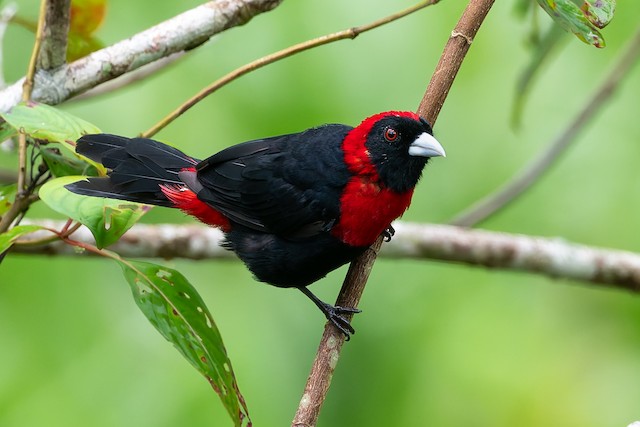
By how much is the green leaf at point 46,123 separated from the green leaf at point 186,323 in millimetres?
417

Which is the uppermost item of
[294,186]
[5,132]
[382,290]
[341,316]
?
[5,132]

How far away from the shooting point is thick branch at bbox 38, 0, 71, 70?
2850 millimetres

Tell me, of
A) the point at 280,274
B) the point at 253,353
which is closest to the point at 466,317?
the point at 253,353

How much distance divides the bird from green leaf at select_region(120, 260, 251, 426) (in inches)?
16.1

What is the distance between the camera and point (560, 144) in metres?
3.94

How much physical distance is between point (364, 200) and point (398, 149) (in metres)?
0.20

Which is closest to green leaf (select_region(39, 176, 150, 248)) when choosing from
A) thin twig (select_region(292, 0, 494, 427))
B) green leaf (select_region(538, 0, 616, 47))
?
thin twig (select_region(292, 0, 494, 427))

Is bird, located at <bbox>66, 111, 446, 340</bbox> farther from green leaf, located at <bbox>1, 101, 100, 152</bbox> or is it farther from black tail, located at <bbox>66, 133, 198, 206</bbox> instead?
green leaf, located at <bbox>1, 101, 100, 152</bbox>

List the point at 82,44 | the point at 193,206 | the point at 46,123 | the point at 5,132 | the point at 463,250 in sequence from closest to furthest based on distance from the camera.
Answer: the point at 46,123
the point at 5,132
the point at 193,206
the point at 82,44
the point at 463,250

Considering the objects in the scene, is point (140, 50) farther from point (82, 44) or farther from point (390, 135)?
point (390, 135)

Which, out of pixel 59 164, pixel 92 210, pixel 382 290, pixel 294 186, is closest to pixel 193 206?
pixel 294 186

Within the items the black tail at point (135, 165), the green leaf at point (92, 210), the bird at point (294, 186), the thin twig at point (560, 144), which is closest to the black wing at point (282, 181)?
the bird at point (294, 186)

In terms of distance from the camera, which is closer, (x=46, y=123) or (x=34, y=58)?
(x=46, y=123)

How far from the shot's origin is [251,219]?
10.2 ft
